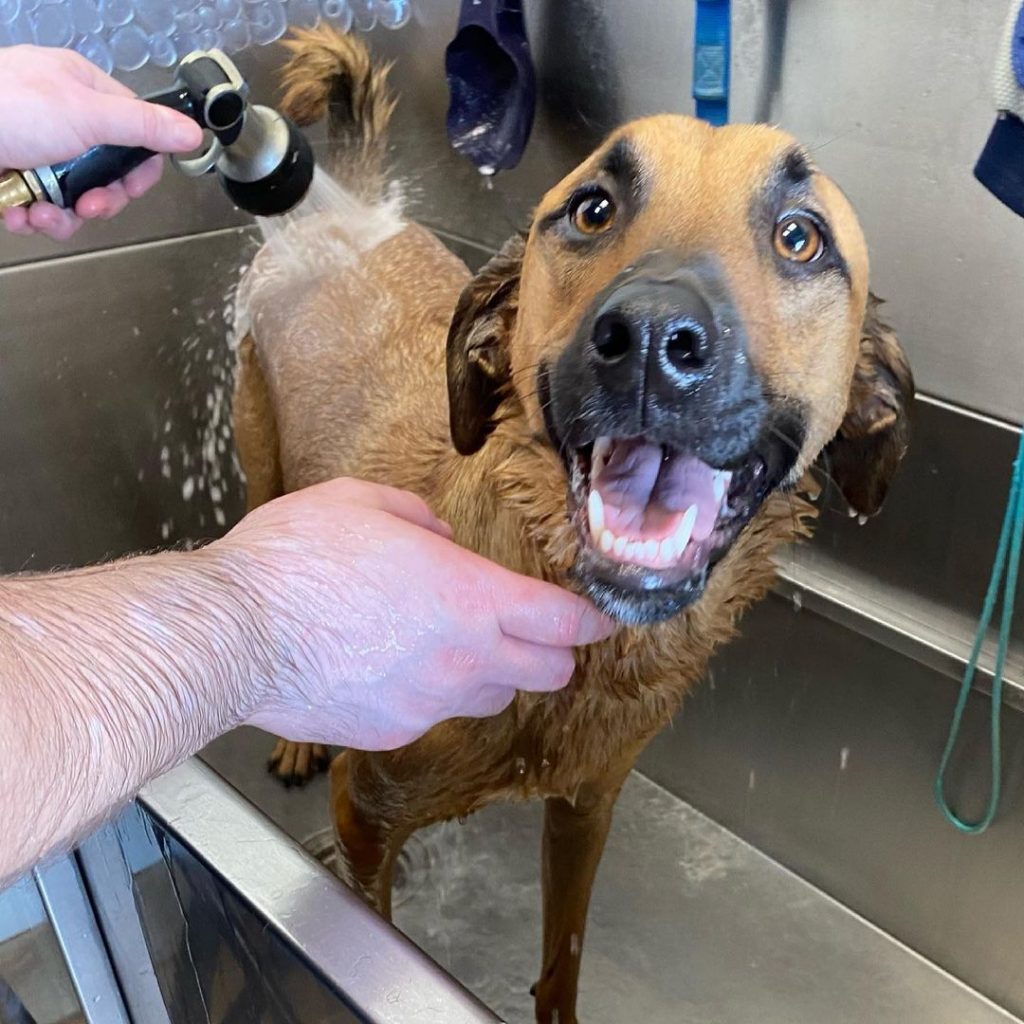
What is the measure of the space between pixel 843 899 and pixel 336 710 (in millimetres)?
1231

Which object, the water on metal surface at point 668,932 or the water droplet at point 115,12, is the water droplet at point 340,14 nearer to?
the water droplet at point 115,12

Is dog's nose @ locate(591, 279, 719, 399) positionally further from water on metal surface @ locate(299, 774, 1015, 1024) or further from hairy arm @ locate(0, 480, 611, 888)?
water on metal surface @ locate(299, 774, 1015, 1024)

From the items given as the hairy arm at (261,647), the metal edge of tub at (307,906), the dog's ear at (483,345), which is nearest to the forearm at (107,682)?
the hairy arm at (261,647)

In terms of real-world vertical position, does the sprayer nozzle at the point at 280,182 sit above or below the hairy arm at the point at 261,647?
above

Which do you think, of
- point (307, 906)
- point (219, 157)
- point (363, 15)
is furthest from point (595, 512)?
point (363, 15)

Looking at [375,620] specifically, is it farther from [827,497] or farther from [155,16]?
[155,16]

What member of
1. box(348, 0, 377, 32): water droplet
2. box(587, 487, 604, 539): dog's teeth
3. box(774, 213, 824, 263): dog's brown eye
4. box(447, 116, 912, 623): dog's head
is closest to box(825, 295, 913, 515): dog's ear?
box(447, 116, 912, 623): dog's head

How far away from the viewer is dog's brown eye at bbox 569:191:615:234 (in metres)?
1.14

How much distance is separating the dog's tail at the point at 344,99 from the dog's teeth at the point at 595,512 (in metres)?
1.22

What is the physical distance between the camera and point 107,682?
2.60 feet

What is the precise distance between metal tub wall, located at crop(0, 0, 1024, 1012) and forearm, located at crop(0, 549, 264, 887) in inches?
43.7

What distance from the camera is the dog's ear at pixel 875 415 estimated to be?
123cm

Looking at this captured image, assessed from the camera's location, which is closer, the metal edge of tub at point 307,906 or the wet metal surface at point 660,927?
the metal edge of tub at point 307,906

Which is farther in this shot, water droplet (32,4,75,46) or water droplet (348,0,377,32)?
water droplet (348,0,377,32)
